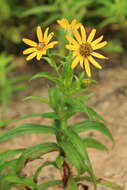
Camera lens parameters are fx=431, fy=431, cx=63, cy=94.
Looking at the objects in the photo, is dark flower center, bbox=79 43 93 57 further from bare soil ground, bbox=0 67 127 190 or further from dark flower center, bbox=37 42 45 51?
bare soil ground, bbox=0 67 127 190

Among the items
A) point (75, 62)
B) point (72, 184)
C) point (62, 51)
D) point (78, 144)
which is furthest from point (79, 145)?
point (62, 51)

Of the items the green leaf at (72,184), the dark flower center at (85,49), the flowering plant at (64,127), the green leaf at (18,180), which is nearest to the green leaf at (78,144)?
the flowering plant at (64,127)

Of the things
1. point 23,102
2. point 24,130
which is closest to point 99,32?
point 23,102

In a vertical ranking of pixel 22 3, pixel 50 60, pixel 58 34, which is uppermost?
pixel 22 3

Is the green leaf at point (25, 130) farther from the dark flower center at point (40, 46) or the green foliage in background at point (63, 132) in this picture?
the dark flower center at point (40, 46)

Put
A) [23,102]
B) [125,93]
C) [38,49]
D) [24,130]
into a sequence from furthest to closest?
1. [23,102]
2. [125,93]
3. [24,130]
4. [38,49]

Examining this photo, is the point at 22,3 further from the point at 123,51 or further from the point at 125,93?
the point at 125,93

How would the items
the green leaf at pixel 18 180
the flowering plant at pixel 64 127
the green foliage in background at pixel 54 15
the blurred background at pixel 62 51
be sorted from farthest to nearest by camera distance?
1. the green foliage in background at pixel 54 15
2. the blurred background at pixel 62 51
3. the green leaf at pixel 18 180
4. the flowering plant at pixel 64 127

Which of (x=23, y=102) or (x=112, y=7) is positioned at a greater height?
(x=112, y=7)
